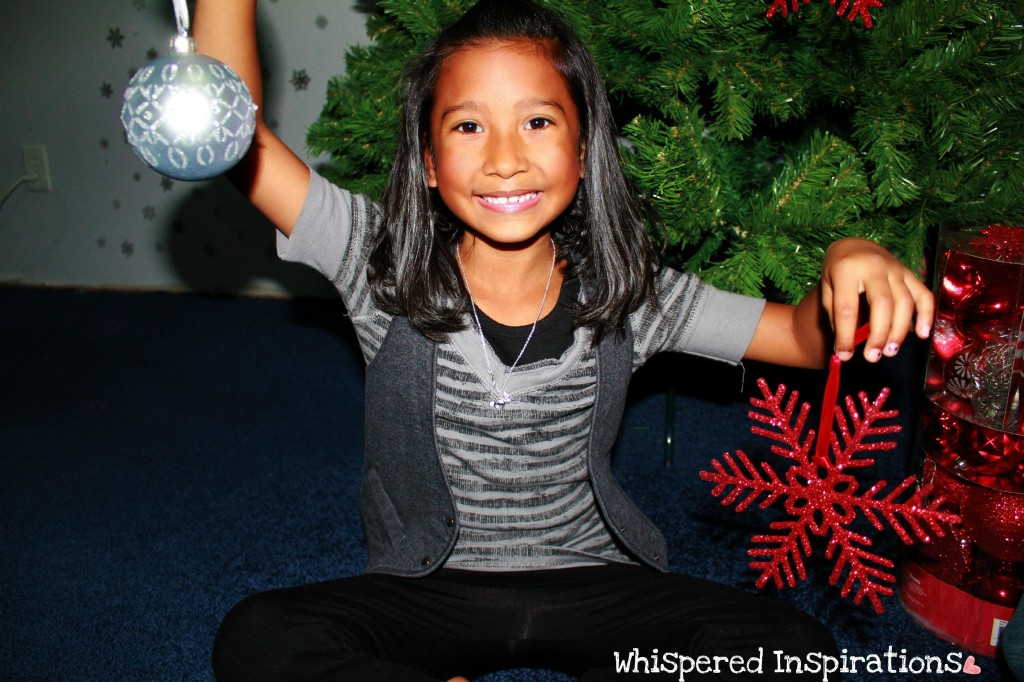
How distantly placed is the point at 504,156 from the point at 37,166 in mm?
2146

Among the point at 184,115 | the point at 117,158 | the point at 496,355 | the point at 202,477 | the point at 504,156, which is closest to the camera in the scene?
the point at 184,115

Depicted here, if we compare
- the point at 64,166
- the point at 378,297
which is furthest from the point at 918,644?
the point at 64,166

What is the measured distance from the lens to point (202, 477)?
1.56m

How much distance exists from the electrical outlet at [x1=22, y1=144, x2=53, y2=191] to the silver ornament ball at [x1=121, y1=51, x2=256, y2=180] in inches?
83.2

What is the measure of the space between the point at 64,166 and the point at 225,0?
78.2 inches

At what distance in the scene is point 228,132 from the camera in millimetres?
725

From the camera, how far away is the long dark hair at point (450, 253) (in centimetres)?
102

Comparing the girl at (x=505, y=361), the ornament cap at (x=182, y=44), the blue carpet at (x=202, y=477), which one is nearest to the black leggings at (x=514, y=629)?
the girl at (x=505, y=361)

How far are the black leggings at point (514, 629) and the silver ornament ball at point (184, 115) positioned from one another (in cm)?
50

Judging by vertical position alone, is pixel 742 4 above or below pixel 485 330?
above

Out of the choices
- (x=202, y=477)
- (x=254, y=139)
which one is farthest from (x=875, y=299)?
(x=202, y=477)

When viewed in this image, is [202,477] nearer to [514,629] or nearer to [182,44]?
[514,629]

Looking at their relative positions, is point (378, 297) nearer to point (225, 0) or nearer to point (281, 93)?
point (225, 0)

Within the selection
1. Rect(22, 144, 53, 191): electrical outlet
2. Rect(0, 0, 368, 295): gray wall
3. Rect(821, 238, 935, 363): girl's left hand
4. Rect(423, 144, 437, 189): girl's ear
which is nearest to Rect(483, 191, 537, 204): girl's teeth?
Rect(423, 144, 437, 189): girl's ear
